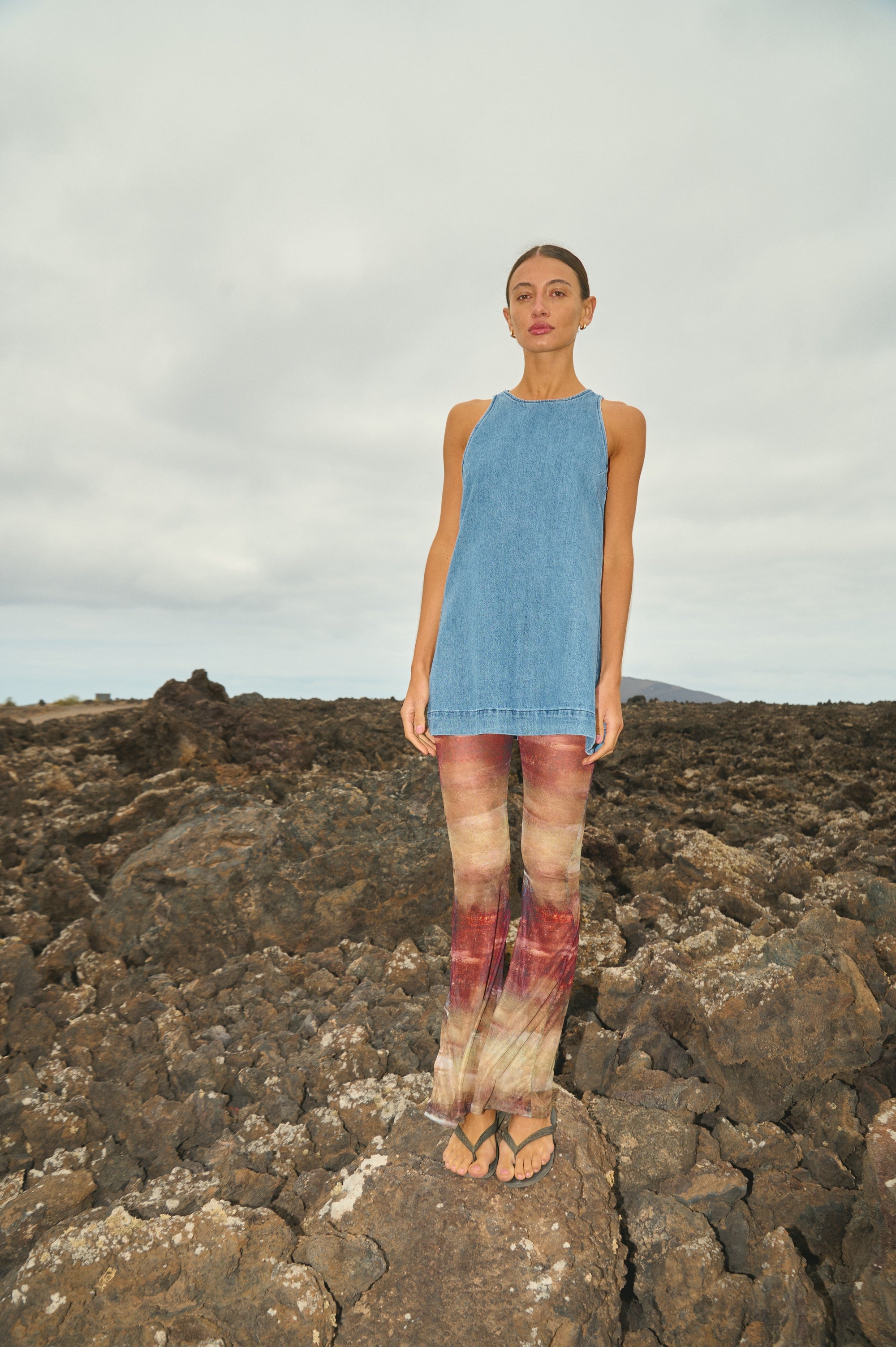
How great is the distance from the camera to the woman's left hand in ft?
8.04

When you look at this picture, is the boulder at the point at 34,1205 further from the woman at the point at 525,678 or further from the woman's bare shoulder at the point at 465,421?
the woman's bare shoulder at the point at 465,421

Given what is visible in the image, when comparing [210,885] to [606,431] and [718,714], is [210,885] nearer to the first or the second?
[606,431]

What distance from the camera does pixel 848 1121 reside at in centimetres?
271

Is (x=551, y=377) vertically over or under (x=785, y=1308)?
over

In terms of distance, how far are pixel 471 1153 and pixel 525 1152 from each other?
172mm

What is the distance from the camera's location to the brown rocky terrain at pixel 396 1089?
216 cm

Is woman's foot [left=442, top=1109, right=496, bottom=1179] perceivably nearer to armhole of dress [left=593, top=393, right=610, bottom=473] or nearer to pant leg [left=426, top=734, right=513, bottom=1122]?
pant leg [left=426, top=734, right=513, bottom=1122]

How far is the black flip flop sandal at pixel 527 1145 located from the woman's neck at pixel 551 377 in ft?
7.87

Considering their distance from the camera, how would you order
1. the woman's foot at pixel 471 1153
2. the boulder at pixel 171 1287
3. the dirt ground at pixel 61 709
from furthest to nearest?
the dirt ground at pixel 61 709 → the woman's foot at pixel 471 1153 → the boulder at pixel 171 1287

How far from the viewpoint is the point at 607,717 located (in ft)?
8.09

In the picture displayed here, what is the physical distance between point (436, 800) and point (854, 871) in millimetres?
Answer: 2452

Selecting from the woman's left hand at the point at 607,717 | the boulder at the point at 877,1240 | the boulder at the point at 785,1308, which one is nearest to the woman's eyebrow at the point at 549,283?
the woman's left hand at the point at 607,717

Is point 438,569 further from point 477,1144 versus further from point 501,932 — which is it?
point 477,1144

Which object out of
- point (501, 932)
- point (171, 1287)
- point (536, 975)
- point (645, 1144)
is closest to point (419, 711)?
point (501, 932)
